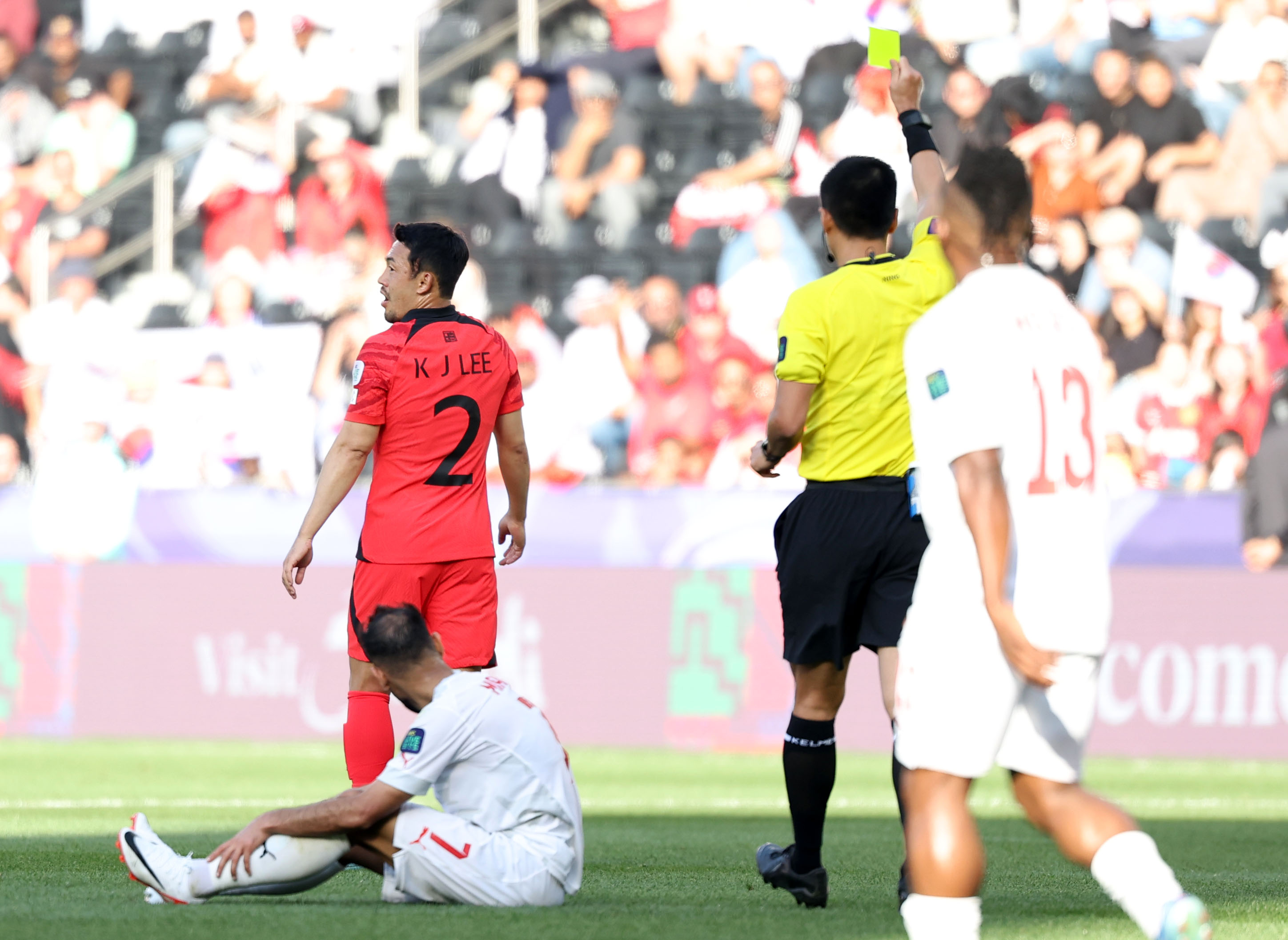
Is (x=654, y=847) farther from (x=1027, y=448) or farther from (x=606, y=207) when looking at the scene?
(x=606, y=207)

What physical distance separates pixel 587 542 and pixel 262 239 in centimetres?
590

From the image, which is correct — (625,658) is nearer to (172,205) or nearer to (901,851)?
(901,851)

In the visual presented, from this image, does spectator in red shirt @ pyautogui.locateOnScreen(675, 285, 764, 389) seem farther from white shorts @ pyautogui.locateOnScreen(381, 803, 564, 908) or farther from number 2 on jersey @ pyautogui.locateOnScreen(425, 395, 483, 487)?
white shorts @ pyautogui.locateOnScreen(381, 803, 564, 908)

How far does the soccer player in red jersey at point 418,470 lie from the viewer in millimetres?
6664

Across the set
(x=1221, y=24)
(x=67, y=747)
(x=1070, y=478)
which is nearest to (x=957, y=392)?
(x=1070, y=478)

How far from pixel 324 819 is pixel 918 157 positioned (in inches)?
109

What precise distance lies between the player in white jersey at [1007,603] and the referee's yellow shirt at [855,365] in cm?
201

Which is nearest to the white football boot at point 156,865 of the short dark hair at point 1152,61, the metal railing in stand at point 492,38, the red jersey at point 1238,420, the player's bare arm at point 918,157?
the player's bare arm at point 918,157

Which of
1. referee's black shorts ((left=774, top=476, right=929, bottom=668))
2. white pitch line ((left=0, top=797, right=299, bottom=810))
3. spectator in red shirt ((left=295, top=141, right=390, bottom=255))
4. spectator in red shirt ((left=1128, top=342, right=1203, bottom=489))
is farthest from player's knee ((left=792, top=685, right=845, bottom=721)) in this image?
spectator in red shirt ((left=295, top=141, right=390, bottom=255))

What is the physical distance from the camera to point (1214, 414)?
13984 mm

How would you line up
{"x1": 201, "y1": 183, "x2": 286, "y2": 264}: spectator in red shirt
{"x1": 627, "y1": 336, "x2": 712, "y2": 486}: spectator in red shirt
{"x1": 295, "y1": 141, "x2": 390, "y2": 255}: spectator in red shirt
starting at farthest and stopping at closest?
{"x1": 201, "y1": 183, "x2": 286, "y2": 264}: spectator in red shirt
{"x1": 295, "y1": 141, "x2": 390, "y2": 255}: spectator in red shirt
{"x1": 627, "y1": 336, "x2": 712, "y2": 486}: spectator in red shirt

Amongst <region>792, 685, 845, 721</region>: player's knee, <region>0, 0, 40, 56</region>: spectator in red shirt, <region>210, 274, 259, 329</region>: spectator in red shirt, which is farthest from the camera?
<region>0, 0, 40, 56</region>: spectator in red shirt

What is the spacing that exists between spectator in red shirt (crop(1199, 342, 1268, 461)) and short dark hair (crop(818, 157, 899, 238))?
8054mm

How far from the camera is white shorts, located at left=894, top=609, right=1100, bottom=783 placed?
410 cm
